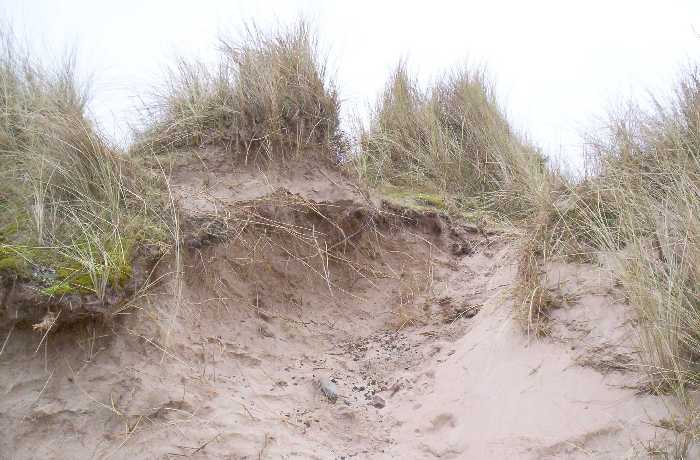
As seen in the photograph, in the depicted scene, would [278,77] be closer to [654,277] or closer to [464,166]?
[464,166]

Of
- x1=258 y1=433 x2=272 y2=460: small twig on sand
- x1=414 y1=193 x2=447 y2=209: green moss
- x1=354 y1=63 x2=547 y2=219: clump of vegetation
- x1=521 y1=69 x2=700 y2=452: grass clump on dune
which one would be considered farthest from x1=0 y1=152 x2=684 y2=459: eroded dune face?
x1=354 y1=63 x2=547 y2=219: clump of vegetation

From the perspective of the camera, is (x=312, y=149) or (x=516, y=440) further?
(x=312, y=149)

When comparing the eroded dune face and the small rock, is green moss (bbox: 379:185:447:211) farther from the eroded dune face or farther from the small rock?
the small rock

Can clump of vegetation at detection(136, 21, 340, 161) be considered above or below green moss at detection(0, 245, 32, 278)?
above

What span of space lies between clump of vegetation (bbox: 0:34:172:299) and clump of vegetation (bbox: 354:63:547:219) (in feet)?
6.76

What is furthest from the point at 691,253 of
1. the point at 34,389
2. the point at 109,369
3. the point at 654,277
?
the point at 34,389

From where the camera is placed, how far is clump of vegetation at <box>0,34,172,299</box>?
279 centimetres

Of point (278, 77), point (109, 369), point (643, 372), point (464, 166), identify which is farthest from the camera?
point (464, 166)

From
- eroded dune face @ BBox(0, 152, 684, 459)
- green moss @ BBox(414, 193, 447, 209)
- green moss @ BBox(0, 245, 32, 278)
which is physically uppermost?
green moss @ BBox(414, 193, 447, 209)

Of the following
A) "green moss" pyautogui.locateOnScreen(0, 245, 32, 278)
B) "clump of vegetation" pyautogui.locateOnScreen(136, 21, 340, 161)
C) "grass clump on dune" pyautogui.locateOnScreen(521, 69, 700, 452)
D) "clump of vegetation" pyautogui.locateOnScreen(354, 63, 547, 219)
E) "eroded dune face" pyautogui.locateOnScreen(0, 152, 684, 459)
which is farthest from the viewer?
"clump of vegetation" pyautogui.locateOnScreen(354, 63, 547, 219)

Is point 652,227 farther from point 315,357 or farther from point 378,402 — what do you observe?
point 315,357

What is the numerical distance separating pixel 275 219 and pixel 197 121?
1118 mm

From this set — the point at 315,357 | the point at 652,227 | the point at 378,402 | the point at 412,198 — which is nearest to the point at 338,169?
the point at 412,198

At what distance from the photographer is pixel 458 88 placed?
6.62m
